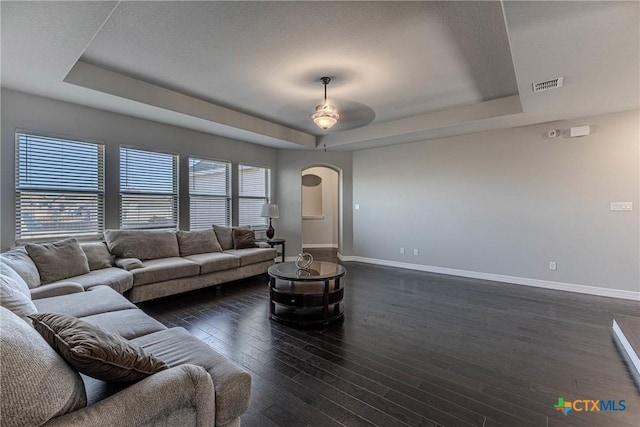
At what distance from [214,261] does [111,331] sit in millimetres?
2607

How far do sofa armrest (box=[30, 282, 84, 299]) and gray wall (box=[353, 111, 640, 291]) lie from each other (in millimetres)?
5207

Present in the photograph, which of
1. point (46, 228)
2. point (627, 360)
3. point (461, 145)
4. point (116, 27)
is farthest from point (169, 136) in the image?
point (627, 360)

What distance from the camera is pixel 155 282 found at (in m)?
3.69

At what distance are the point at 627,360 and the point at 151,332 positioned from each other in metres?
3.81

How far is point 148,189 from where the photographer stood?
15.2 ft

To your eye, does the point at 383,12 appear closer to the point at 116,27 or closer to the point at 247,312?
the point at 116,27

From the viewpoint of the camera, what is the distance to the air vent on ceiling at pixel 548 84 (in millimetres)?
3005

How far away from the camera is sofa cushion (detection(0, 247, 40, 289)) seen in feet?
8.35

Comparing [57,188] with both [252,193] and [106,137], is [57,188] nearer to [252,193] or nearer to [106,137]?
[106,137]

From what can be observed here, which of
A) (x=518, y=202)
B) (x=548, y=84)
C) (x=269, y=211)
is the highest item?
(x=548, y=84)

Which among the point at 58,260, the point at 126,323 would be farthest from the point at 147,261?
the point at 126,323

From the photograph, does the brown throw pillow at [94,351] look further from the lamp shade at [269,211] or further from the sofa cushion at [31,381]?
the lamp shade at [269,211]

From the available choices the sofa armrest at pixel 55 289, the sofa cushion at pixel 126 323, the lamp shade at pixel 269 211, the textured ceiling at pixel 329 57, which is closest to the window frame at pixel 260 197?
the lamp shade at pixel 269 211

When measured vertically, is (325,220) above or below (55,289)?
above
